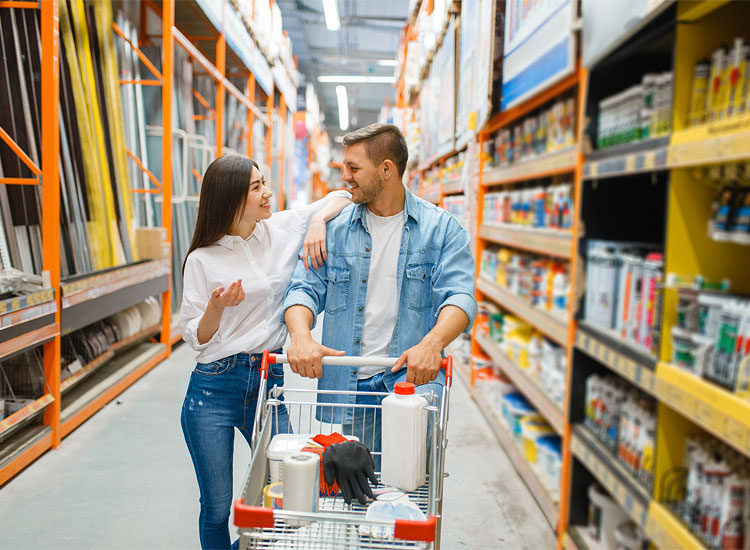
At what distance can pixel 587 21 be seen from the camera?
239 cm

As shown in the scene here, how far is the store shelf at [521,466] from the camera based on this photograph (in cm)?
290

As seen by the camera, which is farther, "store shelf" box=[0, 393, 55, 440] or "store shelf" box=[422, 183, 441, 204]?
"store shelf" box=[422, 183, 441, 204]

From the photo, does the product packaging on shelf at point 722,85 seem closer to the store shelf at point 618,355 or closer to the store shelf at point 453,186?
the store shelf at point 618,355

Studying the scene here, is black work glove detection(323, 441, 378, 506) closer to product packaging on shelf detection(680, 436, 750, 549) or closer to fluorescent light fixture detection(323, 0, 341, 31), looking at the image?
product packaging on shelf detection(680, 436, 750, 549)

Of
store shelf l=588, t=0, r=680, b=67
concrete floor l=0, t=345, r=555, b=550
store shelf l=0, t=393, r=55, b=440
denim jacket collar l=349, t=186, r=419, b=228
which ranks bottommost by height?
concrete floor l=0, t=345, r=555, b=550

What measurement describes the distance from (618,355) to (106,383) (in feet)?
12.5

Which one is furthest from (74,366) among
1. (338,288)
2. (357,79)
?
(357,79)

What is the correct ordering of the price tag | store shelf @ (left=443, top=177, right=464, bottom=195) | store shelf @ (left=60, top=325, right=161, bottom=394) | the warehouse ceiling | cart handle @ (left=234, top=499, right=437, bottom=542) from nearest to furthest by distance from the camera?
1. cart handle @ (left=234, top=499, right=437, bottom=542)
2. store shelf @ (left=60, top=325, right=161, bottom=394)
3. the price tag
4. store shelf @ (left=443, top=177, right=464, bottom=195)
5. the warehouse ceiling

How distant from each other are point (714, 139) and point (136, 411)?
3.98 m

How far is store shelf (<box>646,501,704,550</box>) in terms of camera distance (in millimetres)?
1737

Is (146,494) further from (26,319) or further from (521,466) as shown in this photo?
(521,466)

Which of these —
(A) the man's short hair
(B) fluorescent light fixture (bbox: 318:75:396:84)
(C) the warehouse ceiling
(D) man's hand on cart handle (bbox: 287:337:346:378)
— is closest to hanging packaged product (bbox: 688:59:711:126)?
(A) the man's short hair

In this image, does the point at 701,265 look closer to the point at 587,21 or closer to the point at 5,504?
the point at 587,21

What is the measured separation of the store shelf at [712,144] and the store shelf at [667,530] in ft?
3.35
